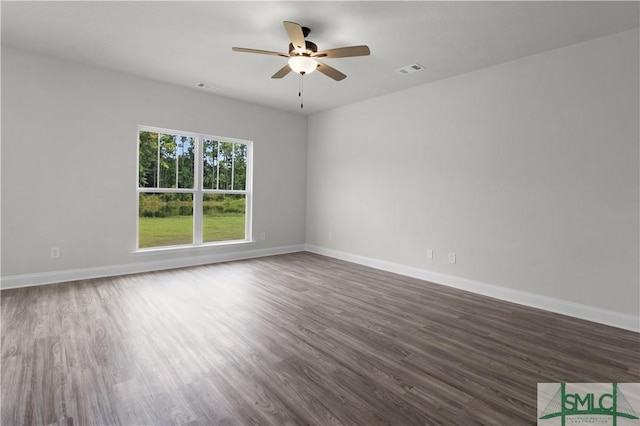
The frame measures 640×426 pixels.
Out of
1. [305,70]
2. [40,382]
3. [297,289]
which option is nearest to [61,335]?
[40,382]

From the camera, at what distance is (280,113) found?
6129 millimetres

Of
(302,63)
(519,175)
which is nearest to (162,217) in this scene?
(302,63)

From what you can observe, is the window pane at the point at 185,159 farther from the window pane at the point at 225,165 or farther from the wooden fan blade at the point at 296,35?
the wooden fan blade at the point at 296,35

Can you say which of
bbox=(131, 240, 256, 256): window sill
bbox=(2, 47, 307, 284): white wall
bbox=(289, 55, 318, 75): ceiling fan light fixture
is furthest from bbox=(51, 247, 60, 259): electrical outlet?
bbox=(289, 55, 318, 75): ceiling fan light fixture

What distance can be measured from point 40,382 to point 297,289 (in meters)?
2.47

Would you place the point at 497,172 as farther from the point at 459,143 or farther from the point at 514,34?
the point at 514,34

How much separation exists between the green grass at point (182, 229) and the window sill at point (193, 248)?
0.73 ft

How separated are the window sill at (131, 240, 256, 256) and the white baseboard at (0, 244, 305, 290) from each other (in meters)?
0.12

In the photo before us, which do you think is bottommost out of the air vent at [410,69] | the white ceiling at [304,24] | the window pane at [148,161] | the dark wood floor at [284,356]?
the dark wood floor at [284,356]

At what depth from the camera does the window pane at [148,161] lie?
4.73 m

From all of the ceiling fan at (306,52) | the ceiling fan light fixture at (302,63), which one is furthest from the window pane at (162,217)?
the ceiling fan light fixture at (302,63)

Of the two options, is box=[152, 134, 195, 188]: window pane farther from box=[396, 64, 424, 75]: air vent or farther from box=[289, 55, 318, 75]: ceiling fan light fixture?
box=[396, 64, 424, 75]: air vent

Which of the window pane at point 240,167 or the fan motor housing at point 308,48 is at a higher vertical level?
the fan motor housing at point 308,48

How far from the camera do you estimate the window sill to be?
4676 millimetres
